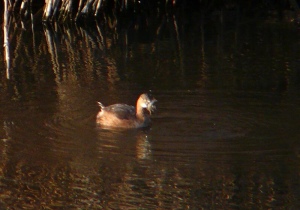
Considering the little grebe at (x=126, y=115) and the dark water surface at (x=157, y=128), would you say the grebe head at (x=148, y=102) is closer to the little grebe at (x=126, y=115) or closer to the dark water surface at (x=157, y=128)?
the little grebe at (x=126, y=115)

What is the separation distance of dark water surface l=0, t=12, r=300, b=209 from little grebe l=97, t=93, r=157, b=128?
153 mm

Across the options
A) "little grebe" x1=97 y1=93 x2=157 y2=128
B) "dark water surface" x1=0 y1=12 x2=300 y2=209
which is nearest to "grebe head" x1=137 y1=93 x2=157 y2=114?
"little grebe" x1=97 y1=93 x2=157 y2=128

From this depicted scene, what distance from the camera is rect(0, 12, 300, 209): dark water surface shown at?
6.44 metres

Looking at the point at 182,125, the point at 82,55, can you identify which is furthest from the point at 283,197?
the point at 82,55

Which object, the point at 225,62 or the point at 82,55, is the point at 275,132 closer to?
the point at 225,62

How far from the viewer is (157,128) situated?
27.2 feet

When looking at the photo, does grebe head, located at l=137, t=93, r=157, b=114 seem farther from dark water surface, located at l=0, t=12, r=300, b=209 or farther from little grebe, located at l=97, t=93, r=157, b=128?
dark water surface, located at l=0, t=12, r=300, b=209

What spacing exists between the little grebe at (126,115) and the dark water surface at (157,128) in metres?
0.15

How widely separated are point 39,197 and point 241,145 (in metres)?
2.20

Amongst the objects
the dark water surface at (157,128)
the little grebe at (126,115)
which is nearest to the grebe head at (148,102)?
the little grebe at (126,115)

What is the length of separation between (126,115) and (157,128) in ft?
1.23

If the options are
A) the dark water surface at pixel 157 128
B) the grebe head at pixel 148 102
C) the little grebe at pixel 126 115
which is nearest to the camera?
the dark water surface at pixel 157 128

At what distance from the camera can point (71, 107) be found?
899cm

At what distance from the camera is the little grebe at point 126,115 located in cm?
837
